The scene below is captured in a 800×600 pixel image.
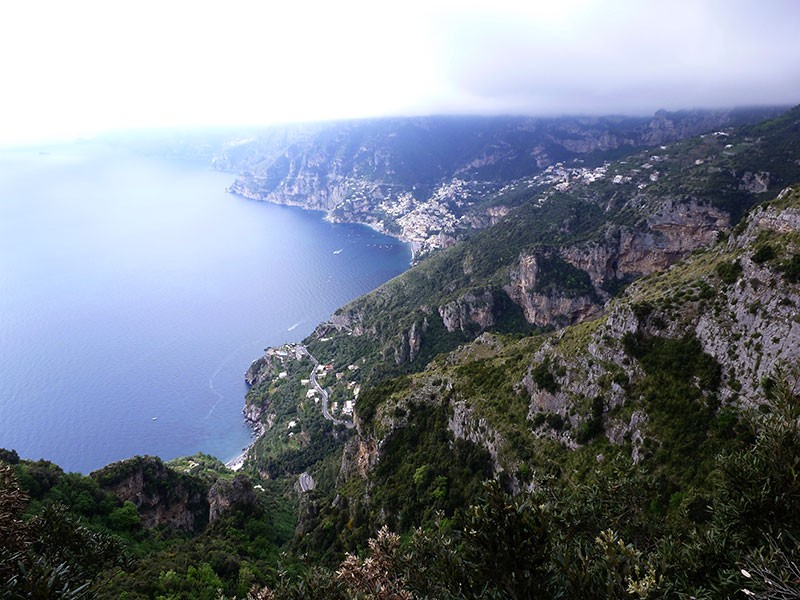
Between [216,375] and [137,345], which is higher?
[137,345]

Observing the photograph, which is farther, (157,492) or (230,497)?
(157,492)

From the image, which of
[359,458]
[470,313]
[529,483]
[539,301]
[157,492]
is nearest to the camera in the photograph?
[529,483]

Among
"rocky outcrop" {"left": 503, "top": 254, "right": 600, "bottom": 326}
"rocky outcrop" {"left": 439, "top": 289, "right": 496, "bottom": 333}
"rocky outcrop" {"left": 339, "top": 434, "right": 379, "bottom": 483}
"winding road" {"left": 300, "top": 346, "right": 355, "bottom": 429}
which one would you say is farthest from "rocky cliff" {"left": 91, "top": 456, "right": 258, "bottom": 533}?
"rocky outcrop" {"left": 503, "top": 254, "right": 600, "bottom": 326}

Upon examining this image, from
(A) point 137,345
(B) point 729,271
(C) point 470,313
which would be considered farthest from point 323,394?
(B) point 729,271

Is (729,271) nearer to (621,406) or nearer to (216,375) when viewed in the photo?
(621,406)

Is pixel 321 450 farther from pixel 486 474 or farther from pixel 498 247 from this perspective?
pixel 498 247

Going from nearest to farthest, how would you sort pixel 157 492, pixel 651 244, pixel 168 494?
pixel 157 492 < pixel 168 494 < pixel 651 244
